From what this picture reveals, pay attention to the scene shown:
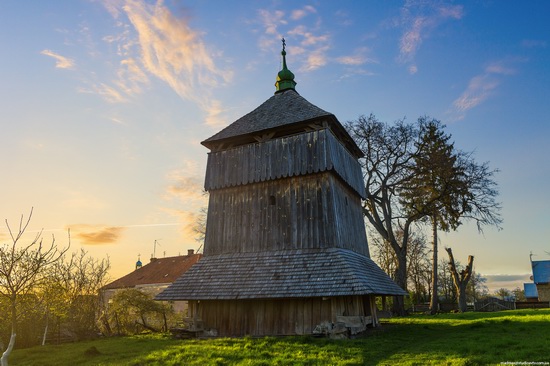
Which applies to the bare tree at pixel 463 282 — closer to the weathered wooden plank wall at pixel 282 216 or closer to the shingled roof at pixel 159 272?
the weathered wooden plank wall at pixel 282 216

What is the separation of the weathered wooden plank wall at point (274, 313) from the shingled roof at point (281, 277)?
0.79 meters

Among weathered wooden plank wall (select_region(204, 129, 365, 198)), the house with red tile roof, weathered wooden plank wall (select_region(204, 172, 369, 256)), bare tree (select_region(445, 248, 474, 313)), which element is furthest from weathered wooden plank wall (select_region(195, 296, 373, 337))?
the house with red tile roof

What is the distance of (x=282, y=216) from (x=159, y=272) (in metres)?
32.2

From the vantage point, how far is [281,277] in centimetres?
1617

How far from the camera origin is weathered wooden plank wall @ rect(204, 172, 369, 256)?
17484mm

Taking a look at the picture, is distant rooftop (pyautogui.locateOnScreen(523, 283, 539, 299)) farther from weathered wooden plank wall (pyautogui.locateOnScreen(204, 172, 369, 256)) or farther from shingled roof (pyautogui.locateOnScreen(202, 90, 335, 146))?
shingled roof (pyautogui.locateOnScreen(202, 90, 335, 146))

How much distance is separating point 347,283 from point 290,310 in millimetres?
2809

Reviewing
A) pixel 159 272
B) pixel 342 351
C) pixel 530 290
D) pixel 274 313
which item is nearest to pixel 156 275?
pixel 159 272

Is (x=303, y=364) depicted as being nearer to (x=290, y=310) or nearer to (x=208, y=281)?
(x=290, y=310)

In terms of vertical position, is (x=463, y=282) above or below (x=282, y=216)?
below

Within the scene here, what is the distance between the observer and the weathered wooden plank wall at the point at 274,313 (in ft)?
50.4

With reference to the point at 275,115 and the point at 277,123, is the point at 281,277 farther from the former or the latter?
the point at 275,115

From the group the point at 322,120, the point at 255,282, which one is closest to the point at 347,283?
the point at 255,282

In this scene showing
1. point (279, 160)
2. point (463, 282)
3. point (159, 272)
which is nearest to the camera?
point (279, 160)
